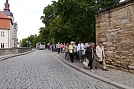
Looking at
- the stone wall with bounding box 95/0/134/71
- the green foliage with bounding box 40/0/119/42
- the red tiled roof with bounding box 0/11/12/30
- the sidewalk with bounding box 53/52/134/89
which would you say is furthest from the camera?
the red tiled roof with bounding box 0/11/12/30

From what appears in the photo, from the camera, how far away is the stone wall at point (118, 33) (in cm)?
1003

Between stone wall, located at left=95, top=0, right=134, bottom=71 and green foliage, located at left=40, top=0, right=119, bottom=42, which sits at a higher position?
green foliage, located at left=40, top=0, right=119, bottom=42

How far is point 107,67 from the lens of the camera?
39.1 ft

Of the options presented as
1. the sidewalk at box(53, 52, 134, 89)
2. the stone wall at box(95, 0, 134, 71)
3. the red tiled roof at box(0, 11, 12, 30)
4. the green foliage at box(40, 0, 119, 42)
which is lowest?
the sidewalk at box(53, 52, 134, 89)

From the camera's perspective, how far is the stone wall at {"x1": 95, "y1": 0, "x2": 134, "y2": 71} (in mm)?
10031

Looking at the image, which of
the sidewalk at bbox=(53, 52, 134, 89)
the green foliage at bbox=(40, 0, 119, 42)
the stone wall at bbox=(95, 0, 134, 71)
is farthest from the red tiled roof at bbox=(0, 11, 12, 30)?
the sidewalk at bbox=(53, 52, 134, 89)

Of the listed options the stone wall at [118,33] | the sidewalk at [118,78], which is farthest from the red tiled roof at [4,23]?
the sidewalk at [118,78]

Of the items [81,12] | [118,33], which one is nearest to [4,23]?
[81,12]

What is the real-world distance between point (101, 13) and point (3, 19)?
55.5m

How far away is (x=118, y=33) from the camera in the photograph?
1098 cm

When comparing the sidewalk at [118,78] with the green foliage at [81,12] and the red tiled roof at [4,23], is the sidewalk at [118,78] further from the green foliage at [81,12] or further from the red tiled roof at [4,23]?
the red tiled roof at [4,23]

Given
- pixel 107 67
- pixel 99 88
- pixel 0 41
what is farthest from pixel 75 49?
pixel 0 41

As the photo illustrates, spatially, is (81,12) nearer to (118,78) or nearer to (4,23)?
(118,78)

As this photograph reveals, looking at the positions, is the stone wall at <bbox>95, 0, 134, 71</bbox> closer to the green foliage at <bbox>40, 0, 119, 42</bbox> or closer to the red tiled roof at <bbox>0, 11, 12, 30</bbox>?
A: the green foliage at <bbox>40, 0, 119, 42</bbox>
